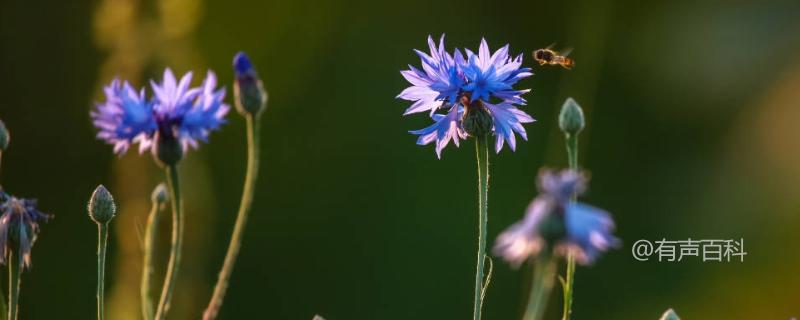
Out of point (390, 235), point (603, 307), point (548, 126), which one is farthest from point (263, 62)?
point (603, 307)

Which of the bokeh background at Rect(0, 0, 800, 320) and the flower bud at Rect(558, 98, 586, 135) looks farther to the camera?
the bokeh background at Rect(0, 0, 800, 320)

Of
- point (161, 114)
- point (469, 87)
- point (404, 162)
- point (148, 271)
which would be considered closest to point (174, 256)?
point (148, 271)

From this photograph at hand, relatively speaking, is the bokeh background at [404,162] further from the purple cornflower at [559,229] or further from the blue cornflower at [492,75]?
the purple cornflower at [559,229]

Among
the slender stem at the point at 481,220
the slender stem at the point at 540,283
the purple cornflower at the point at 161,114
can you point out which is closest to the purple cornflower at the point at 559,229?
the slender stem at the point at 540,283

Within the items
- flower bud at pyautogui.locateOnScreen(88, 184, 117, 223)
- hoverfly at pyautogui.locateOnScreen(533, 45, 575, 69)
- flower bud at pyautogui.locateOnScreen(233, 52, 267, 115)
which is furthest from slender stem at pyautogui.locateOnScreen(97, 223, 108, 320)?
hoverfly at pyautogui.locateOnScreen(533, 45, 575, 69)

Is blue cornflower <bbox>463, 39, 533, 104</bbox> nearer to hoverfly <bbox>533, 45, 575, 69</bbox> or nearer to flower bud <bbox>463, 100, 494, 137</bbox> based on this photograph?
flower bud <bbox>463, 100, 494, 137</bbox>
